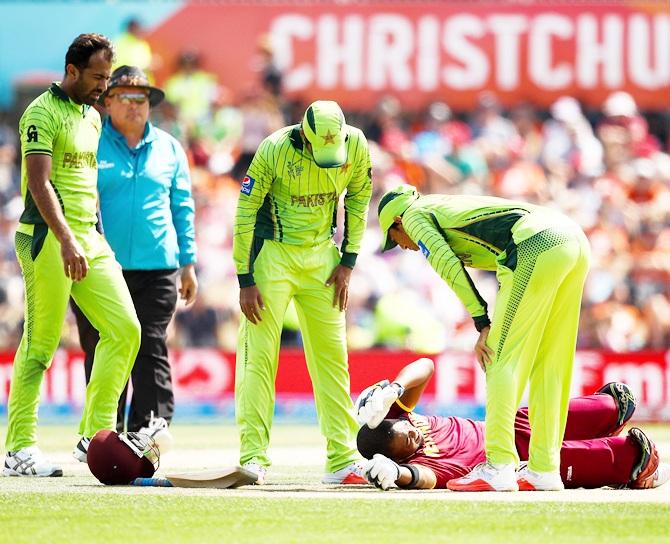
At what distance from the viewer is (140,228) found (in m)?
9.57

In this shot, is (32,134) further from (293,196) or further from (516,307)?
(516,307)

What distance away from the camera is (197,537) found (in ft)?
19.2

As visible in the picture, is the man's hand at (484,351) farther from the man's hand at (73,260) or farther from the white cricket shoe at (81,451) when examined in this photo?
the white cricket shoe at (81,451)

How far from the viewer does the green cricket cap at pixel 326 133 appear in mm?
7953

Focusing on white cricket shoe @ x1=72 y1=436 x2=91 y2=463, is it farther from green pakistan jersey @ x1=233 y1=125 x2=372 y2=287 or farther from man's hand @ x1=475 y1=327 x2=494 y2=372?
man's hand @ x1=475 y1=327 x2=494 y2=372

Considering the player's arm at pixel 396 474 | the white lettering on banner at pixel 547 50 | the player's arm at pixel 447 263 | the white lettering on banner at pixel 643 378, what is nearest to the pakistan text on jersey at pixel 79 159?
the player's arm at pixel 447 263

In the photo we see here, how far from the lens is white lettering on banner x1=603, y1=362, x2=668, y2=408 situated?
1482cm

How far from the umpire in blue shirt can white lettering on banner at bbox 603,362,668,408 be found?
6698 millimetres

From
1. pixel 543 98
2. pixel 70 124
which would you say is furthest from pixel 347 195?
pixel 543 98

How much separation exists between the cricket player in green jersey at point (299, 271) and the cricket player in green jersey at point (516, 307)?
Result: 0.75 meters

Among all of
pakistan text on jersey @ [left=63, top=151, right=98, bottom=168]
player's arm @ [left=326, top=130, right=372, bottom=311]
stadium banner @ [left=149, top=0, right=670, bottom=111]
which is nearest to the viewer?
pakistan text on jersey @ [left=63, top=151, right=98, bottom=168]

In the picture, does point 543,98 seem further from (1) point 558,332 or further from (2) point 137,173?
(1) point 558,332

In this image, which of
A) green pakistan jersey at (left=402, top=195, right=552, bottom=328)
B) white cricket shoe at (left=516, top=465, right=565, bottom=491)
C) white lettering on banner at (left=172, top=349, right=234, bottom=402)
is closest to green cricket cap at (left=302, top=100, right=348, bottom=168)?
green pakistan jersey at (left=402, top=195, right=552, bottom=328)

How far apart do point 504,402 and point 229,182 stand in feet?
38.3
